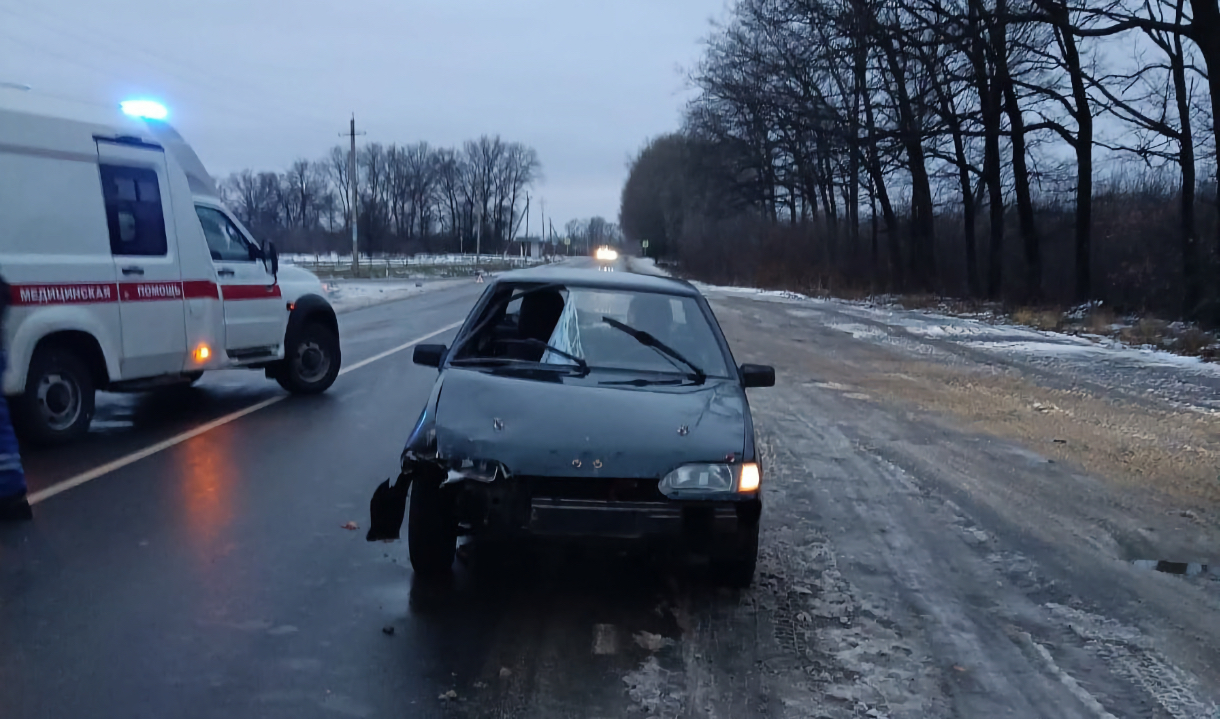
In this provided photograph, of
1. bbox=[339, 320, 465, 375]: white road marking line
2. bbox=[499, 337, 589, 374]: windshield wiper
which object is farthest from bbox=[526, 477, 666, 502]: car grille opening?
bbox=[339, 320, 465, 375]: white road marking line

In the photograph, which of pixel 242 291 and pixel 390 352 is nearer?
pixel 242 291

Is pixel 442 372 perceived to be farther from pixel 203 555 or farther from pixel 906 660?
pixel 906 660

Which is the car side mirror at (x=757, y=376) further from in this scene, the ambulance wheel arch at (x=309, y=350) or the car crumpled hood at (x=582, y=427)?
the ambulance wheel arch at (x=309, y=350)

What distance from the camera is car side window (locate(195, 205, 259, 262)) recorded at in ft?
33.3

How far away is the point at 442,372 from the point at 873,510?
2969mm

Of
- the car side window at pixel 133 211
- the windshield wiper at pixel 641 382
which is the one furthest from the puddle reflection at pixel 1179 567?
the car side window at pixel 133 211

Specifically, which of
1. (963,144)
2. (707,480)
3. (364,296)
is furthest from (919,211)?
(707,480)

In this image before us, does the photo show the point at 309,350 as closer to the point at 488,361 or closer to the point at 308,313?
the point at 308,313

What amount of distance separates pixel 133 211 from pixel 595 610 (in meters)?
6.48

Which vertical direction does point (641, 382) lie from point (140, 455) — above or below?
above

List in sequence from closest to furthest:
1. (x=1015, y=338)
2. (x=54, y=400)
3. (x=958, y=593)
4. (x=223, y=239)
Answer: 1. (x=958, y=593)
2. (x=54, y=400)
3. (x=223, y=239)
4. (x=1015, y=338)

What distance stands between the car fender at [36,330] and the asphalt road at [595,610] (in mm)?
671

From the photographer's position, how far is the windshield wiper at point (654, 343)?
19.1 feet

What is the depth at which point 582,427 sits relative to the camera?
4.72 meters
